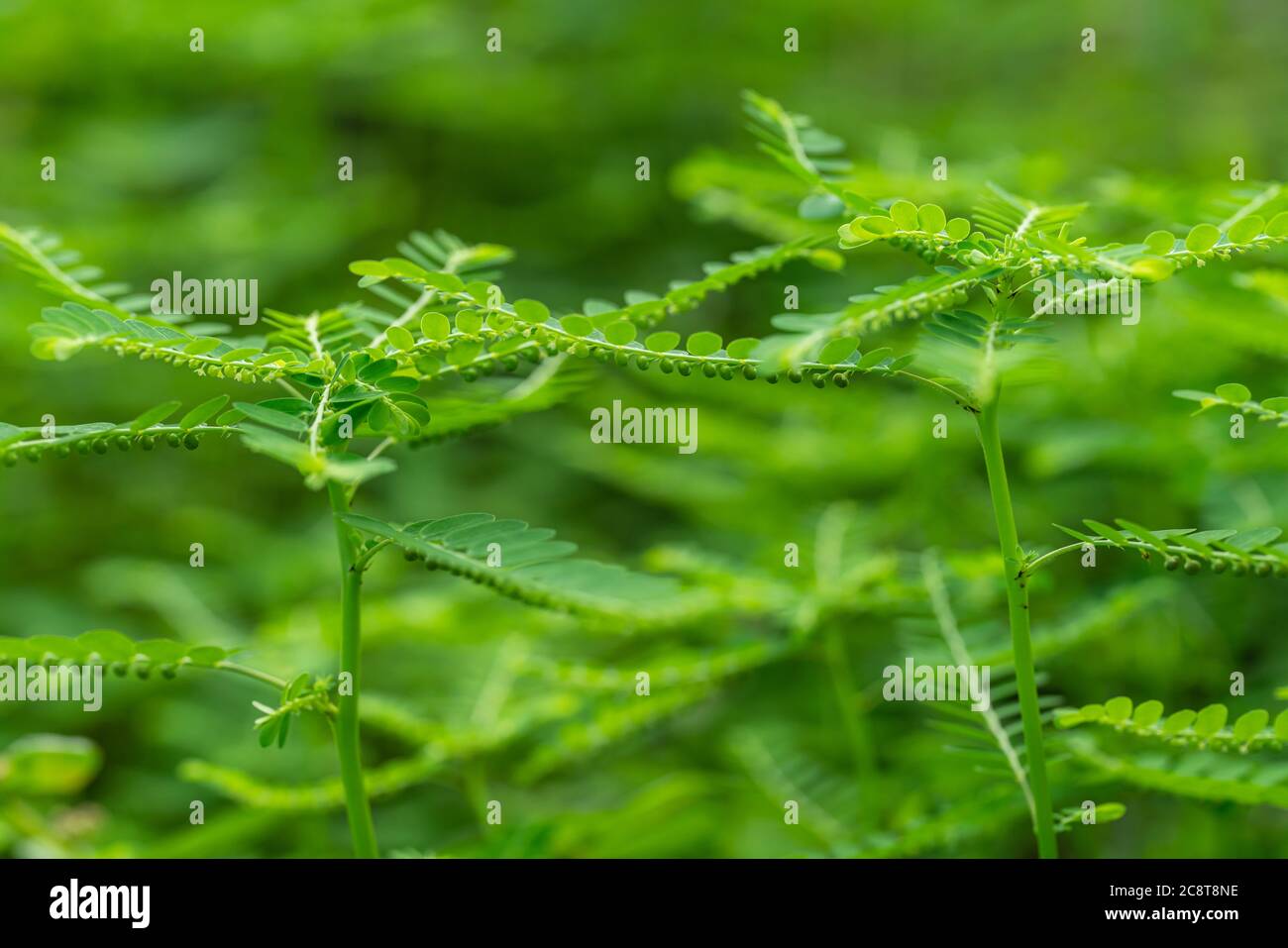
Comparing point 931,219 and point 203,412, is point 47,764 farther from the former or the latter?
point 931,219

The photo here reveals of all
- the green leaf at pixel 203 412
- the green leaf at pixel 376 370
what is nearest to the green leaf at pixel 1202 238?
the green leaf at pixel 376 370

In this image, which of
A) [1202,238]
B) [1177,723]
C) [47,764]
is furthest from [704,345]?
[47,764]

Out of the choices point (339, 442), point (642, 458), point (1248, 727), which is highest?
point (642, 458)

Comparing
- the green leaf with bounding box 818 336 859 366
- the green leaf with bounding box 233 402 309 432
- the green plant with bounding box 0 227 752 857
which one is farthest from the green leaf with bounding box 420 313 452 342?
the green leaf with bounding box 818 336 859 366

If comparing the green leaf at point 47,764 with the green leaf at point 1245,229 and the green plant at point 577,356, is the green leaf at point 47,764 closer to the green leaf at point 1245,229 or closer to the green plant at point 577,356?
the green plant at point 577,356

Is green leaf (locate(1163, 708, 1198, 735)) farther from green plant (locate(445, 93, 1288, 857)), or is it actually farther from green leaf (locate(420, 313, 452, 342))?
green leaf (locate(420, 313, 452, 342))
